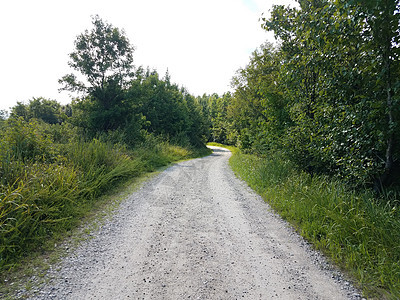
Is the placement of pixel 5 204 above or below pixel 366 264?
above

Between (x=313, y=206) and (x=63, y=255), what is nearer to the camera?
(x=63, y=255)

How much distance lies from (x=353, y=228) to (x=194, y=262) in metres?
2.57

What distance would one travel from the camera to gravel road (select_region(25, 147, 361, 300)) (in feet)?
7.70

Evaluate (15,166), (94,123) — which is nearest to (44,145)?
(15,166)

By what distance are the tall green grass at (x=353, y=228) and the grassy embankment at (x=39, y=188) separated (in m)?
4.47

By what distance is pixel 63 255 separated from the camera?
3055 millimetres

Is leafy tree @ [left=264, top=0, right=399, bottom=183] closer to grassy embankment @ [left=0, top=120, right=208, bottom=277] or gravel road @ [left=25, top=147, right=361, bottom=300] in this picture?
gravel road @ [left=25, top=147, right=361, bottom=300]

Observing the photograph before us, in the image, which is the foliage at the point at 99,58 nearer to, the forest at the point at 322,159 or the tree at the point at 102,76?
the tree at the point at 102,76

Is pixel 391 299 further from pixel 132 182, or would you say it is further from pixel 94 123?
pixel 94 123

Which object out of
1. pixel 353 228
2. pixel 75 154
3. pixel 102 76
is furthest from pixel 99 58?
pixel 353 228

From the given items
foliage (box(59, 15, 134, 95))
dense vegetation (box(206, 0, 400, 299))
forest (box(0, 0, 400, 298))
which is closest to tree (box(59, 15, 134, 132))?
foliage (box(59, 15, 134, 95))

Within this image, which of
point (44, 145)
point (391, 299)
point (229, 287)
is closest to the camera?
point (391, 299)

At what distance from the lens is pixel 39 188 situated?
4.00 meters

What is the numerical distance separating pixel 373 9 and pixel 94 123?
1514cm
